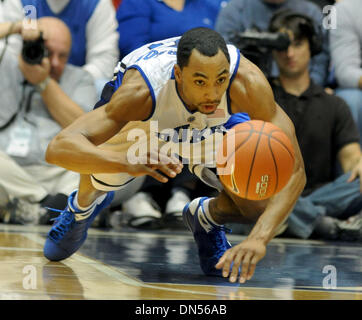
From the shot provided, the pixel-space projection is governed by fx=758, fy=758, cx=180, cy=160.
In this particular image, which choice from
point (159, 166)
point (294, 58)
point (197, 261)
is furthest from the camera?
point (294, 58)

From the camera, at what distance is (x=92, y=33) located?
21.6 feet

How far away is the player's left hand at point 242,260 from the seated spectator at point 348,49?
11.9ft

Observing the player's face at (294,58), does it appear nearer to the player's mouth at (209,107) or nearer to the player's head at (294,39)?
the player's head at (294,39)

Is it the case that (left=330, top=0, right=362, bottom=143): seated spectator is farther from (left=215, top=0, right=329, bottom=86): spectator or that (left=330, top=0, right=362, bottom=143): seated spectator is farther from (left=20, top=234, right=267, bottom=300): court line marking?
(left=20, top=234, right=267, bottom=300): court line marking

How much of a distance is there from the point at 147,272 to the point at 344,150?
312 cm

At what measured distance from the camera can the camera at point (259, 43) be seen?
6102 mm

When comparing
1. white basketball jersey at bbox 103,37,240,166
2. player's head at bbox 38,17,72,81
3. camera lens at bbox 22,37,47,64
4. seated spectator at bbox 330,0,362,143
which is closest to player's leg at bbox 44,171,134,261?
white basketball jersey at bbox 103,37,240,166

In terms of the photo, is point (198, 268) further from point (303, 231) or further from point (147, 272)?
point (303, 231)

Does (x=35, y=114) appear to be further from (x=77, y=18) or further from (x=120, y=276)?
(x=120, y=276)

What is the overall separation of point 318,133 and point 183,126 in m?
2.78

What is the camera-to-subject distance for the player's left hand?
309 cm

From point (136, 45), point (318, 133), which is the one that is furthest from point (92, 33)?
point (318, 133)

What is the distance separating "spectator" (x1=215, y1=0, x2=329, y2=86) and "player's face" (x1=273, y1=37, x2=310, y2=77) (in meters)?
0.34

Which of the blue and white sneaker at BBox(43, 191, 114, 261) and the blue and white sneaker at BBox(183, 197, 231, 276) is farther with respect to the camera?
the blue and white sneaker at BBox(43, 191, 114, 261)
